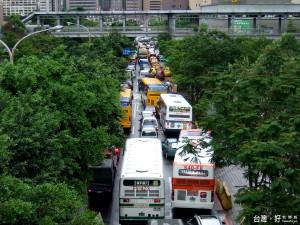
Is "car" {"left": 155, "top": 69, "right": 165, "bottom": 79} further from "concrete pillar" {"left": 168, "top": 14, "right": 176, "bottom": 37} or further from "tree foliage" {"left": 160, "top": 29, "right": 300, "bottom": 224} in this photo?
"tree foliage" {"left": 160, "top": 29, "right": 300, "bottom": 224}

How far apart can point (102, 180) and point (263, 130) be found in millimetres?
10229

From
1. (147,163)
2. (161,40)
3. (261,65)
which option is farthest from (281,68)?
(161,40)

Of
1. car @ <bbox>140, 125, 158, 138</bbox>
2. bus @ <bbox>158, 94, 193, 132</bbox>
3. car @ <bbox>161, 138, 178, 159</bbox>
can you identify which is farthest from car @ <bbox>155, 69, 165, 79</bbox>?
car @ <bbox>161, 138, 178, 159</bbox>

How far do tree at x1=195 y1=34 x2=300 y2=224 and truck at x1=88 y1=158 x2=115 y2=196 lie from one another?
634 centimetres

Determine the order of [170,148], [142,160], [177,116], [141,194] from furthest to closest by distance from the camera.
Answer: [177,116], [170,148], [142,160], [141,194]

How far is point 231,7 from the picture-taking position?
78250 millimetres

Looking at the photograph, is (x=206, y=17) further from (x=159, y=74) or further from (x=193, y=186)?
(x=193, y=186)

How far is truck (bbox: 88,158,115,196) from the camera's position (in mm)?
22312

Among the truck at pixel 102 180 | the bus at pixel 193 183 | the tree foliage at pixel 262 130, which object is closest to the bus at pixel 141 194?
the bus at pixel 193 183

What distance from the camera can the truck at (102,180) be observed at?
22.3m

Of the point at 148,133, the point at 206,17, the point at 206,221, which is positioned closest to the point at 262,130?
the point at 206,221

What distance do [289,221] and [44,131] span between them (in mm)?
7200

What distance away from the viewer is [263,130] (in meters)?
14.3

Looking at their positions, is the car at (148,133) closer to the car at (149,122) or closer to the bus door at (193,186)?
the car at (149,122)
